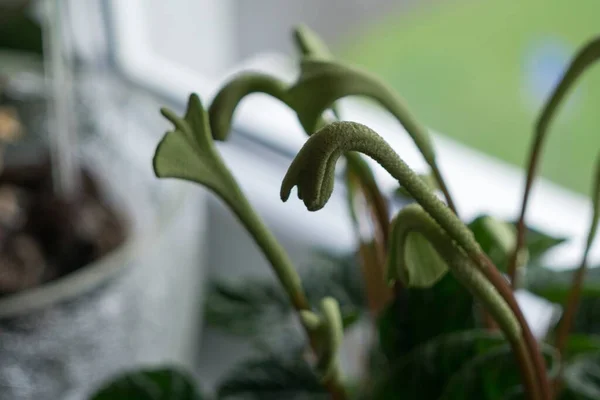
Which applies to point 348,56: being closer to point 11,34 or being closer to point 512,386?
point 11,34

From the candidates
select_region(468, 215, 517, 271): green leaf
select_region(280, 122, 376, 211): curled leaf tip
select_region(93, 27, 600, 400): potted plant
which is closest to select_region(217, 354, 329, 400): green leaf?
select_region(93, 27, 600, 400): potted plant

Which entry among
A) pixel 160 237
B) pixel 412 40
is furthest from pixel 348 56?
pixel 160 237

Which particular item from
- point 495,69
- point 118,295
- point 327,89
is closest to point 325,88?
point 327,89

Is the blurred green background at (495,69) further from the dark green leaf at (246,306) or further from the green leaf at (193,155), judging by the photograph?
the green leaf at (193,155)

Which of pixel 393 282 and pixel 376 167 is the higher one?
pixel 376 167

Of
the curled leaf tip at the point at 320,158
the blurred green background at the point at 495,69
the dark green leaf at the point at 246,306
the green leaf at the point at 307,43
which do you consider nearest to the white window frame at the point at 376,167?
the blurred green background at the point at 495,69

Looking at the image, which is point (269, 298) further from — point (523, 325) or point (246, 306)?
point (523, 325)

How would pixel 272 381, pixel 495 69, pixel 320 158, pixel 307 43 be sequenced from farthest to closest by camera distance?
pixel 495 69
pixel 272 381
pixel 307 43
pixel 320 158
